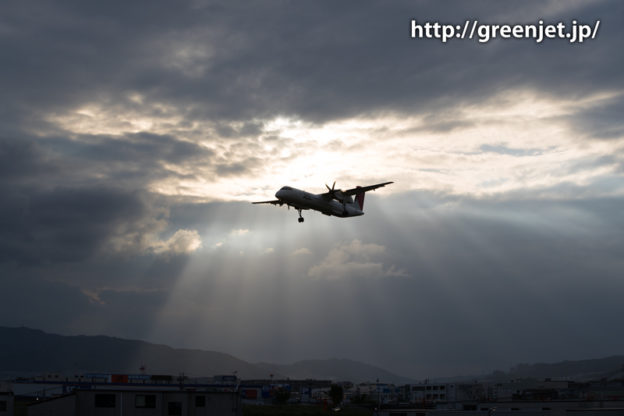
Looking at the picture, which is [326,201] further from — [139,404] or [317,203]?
[139,404]

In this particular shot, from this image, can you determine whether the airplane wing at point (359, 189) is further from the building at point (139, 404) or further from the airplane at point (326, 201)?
the building at point (139, 404)

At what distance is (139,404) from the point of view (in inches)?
2911

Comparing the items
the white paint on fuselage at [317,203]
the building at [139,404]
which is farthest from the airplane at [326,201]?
the building at [139,404]

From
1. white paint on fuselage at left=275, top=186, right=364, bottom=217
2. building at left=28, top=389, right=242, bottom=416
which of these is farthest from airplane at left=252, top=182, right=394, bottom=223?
building at left=28, top=389, right=242, bottom=416

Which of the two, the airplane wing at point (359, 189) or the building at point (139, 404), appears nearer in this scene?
the building at point (139, 404)

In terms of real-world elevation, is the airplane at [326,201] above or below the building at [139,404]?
above

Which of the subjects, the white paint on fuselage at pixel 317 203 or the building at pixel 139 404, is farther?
the white paint on fuselage at pixel 317 203

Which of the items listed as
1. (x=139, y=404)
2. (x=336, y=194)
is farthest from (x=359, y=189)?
(x=139, y=404)

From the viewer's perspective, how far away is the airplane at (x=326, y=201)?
3772 inches

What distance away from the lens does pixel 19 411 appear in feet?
379

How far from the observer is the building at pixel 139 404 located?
235 feet

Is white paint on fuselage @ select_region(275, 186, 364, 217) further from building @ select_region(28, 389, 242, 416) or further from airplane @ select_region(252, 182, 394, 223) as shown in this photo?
building @ select_region(28, 389, 242, 416)

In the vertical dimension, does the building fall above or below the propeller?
below

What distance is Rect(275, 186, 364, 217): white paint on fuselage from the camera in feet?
313
